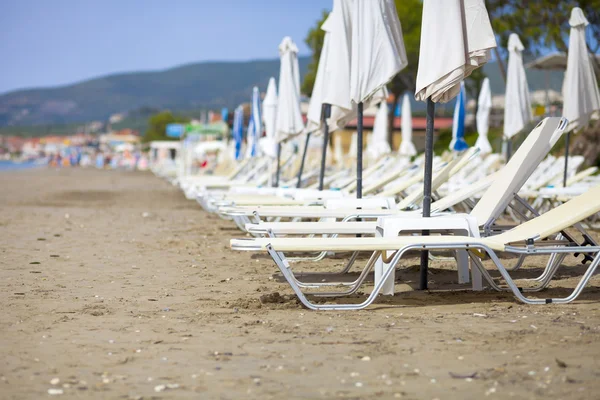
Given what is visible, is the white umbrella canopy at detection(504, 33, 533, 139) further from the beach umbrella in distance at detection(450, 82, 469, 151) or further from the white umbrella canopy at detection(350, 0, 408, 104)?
the white umbrella canopy at detection(350, 0, 408, 104)

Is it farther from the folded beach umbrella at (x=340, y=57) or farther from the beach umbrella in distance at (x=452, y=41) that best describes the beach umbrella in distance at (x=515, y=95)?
the beach umbrella in distance at (x=452, y=41)

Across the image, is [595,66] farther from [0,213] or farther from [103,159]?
[103,159]

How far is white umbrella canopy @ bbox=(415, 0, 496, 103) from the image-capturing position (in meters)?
5.29

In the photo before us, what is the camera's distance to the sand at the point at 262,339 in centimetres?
330

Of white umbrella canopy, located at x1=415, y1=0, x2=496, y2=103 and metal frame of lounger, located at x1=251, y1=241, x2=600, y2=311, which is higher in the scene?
white umbrella canopy, located at x1=415, y1=0, x2=496, y2=103

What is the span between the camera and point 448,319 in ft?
15.2

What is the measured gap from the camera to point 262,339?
413 centimetres

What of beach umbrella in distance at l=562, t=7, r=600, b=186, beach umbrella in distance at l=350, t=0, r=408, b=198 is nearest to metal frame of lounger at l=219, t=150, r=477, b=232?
beach umbrella in distance at l=350, t=0, r=408, b=198

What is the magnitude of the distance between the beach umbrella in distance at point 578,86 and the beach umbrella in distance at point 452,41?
5.82 m

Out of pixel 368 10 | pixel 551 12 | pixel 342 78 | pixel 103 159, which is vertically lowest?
pixel 103 159

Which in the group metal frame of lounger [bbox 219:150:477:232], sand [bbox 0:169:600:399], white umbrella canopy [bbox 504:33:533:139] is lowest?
sand [bbox 0:169:600:399]

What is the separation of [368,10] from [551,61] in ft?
70.1

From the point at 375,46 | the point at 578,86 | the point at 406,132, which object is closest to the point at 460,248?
the point at 375,46

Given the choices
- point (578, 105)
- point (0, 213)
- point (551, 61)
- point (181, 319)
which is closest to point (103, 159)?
point (551, 61)
